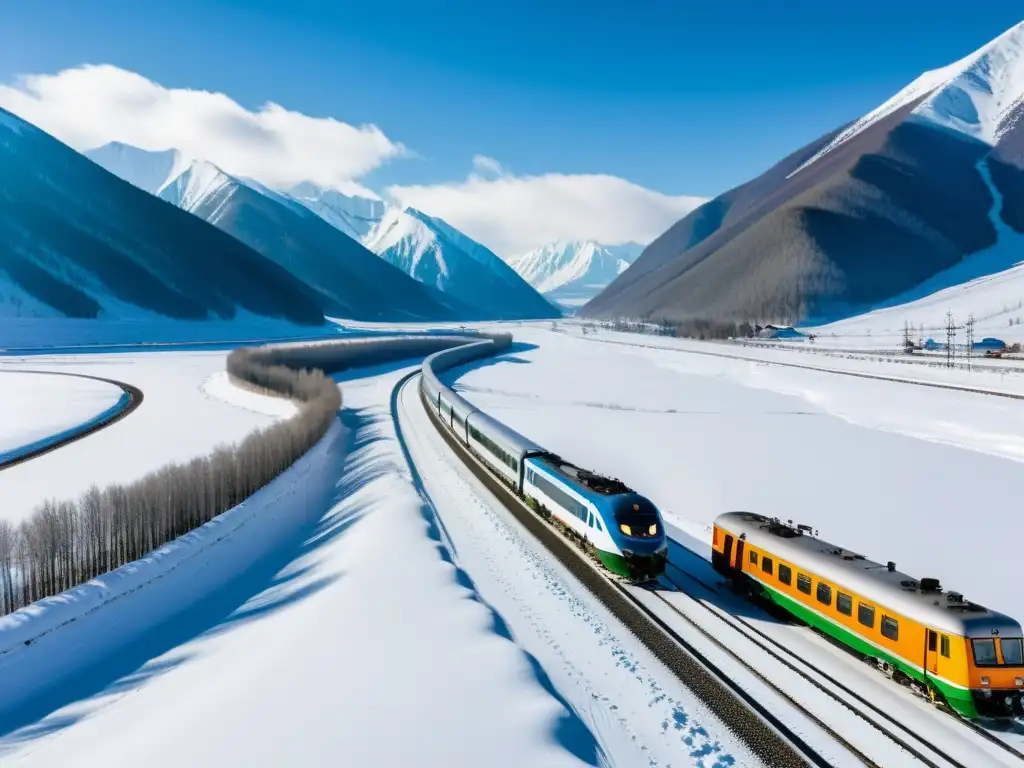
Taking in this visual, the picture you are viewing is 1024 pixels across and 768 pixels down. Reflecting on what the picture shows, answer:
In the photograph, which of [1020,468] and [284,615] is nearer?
[284,615]

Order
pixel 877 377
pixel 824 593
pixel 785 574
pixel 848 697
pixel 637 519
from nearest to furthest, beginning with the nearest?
pixel 848 697
pixel 824 593
pixel 785 574
pixel 637 519
pixel 877 377

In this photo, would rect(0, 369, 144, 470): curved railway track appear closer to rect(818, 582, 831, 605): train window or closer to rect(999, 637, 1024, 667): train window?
rect(818, 582, 831, 605): train window

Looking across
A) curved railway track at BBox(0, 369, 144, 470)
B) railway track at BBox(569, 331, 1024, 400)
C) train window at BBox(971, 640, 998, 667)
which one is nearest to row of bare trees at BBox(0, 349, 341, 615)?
curved railway track at BBox(0, 369, 144, 470)

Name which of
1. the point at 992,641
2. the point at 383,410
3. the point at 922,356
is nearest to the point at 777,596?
the point at 992,641

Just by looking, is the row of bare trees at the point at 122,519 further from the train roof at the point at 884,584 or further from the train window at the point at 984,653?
the train window at the point at 984,653

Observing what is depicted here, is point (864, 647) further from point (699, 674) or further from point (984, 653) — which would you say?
point (699, 674)

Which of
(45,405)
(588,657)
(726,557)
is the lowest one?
(588,657)

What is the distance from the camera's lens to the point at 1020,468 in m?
44.2

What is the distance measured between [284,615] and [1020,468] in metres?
44.3

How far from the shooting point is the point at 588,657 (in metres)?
19.2

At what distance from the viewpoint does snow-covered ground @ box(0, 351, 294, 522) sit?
3978cm

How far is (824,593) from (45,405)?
72338 mm

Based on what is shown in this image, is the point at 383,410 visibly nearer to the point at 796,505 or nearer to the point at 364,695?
the point at 796,505

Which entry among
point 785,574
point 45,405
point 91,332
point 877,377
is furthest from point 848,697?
point 91,332
